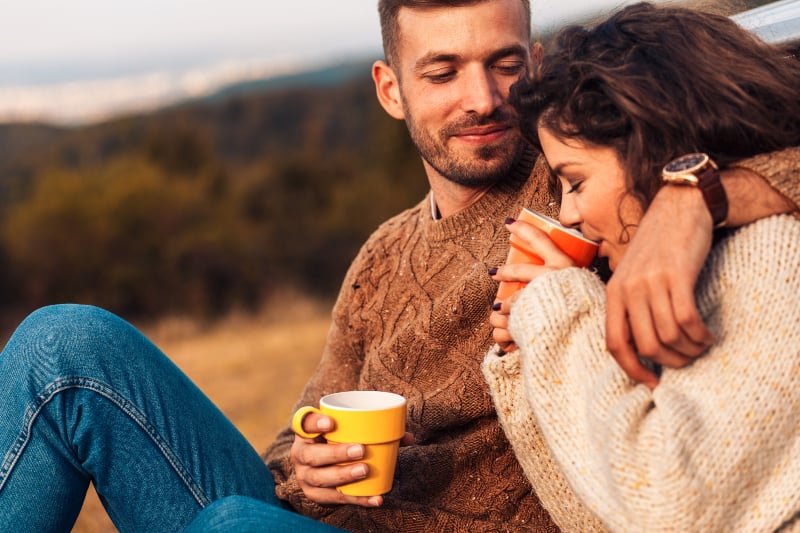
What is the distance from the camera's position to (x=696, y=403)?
1499mm

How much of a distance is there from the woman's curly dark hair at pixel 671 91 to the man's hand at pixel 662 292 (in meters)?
0.17

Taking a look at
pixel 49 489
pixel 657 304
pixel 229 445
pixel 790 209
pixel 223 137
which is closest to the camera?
pixel 657 304

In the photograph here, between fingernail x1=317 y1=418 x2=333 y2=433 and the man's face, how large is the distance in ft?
3.27

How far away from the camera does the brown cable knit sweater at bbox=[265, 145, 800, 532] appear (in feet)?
7.39

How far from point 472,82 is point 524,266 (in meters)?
0.95

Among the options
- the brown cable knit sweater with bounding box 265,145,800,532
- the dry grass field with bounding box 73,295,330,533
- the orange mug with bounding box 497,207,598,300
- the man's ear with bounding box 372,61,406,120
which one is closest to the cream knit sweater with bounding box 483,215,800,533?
the orange mug with bounding box 497,207,598,300

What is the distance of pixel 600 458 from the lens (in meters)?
1.55

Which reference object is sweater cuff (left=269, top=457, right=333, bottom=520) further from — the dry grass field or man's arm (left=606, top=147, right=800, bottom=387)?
the dry grass field

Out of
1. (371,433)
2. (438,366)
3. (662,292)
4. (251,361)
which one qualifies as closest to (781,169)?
(662,292)

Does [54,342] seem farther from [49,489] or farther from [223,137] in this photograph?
[223,137]

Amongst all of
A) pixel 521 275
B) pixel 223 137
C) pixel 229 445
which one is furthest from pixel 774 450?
pixel 223 137

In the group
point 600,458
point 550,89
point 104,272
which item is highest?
point 550,89

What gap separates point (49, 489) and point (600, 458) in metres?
1.38

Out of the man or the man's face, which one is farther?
the man's face
